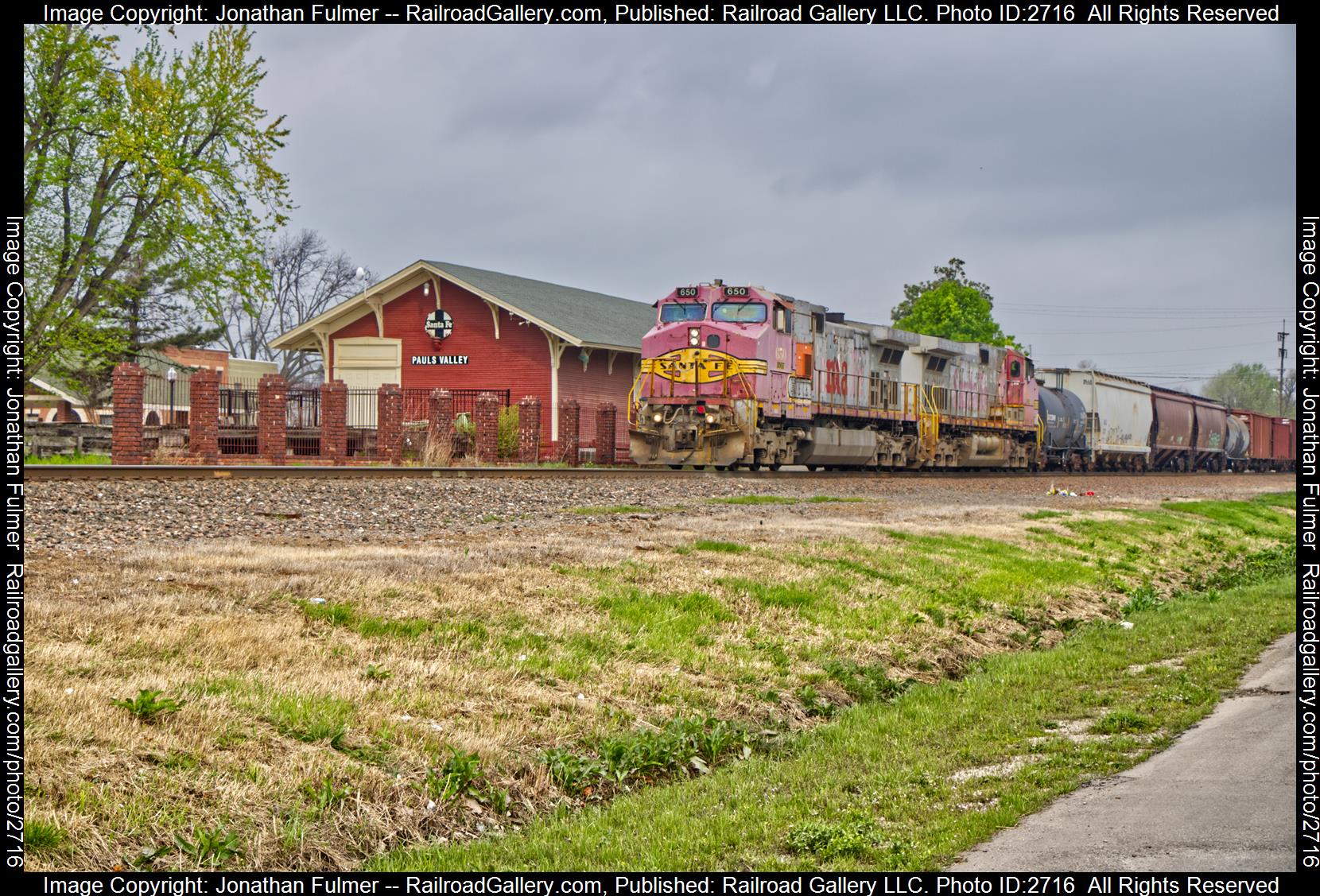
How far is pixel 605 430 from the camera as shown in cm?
3547

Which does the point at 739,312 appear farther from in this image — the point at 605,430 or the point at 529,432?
the point at 605,430

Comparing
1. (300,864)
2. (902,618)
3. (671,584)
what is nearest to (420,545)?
(671,584)

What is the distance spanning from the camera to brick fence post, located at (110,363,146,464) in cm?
2453

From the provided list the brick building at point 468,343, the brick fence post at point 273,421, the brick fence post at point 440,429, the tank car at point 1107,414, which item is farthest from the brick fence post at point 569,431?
the tank car at point 1107,414

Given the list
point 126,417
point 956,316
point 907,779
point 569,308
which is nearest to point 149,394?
point 569,308

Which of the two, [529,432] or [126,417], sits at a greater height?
[126,417]

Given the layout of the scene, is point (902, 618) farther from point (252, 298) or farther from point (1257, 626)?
point (252, 298)

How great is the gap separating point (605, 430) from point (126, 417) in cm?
1431

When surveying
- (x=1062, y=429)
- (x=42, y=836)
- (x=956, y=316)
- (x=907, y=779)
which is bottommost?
(x=907, y=779)

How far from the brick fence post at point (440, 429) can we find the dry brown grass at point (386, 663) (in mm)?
17615

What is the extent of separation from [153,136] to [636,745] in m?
28.3

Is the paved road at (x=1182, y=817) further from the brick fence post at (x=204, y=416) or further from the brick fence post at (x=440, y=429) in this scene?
the brick fence post at (x=440, y=429)

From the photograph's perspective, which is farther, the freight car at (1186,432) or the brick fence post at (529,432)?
the freight car at (1186,432)

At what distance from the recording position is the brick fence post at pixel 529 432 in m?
33.1
